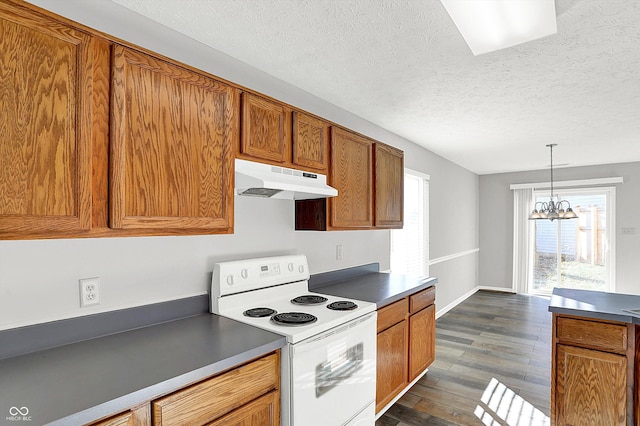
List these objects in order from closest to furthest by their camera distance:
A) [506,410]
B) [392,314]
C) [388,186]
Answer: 1. [392,314]
2. [506,410]
3. [388,186]


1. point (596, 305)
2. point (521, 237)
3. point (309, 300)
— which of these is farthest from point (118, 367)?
point (521, 237)

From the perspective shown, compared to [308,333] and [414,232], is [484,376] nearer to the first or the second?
[414,232]

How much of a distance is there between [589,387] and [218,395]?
2134 mm

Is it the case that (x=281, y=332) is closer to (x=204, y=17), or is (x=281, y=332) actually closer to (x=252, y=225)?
(x=252, y=225)

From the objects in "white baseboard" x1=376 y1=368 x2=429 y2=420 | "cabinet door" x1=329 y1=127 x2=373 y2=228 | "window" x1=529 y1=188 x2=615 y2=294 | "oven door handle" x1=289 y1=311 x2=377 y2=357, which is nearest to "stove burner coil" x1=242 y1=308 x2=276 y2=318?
"oven door handle" x1=289 y1=311 x2=377 y2=357

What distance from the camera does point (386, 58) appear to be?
6.88 ft

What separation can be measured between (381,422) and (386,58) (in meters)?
2.50

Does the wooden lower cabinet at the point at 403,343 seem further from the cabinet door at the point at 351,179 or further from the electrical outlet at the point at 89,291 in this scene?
the electrical outlet at the point at 89,291

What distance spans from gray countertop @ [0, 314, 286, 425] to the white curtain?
255 inches

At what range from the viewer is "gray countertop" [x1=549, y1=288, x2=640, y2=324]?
1965mm

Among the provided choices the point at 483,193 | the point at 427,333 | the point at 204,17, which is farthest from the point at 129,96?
the point at 483,193

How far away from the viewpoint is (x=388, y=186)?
10.3 ft

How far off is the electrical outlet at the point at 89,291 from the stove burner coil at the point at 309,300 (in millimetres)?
1096

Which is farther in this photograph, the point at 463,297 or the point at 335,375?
the point at 463,297
